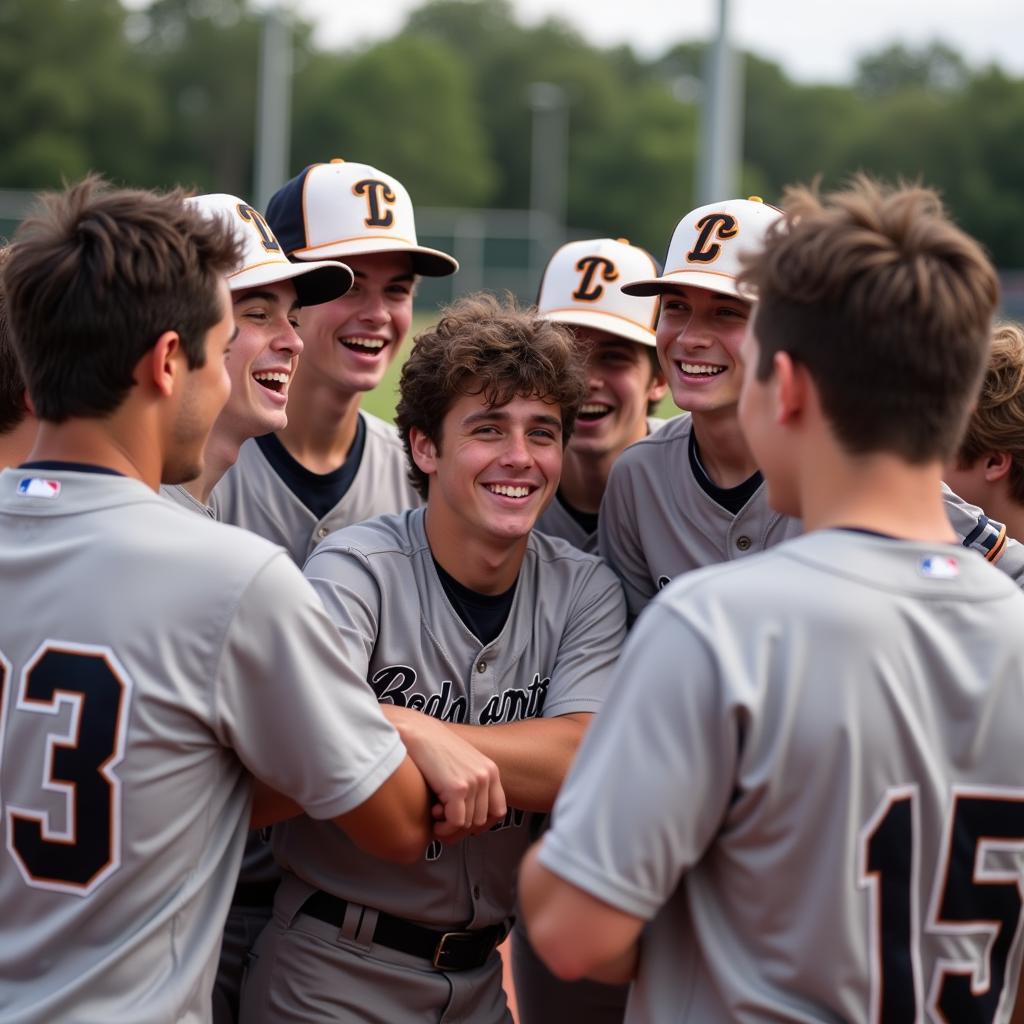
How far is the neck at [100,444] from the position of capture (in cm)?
217

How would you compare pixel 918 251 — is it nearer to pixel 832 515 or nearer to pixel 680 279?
pixel 832 515

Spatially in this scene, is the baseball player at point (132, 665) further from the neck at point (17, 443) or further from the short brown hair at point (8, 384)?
the neck at point (17, 443)

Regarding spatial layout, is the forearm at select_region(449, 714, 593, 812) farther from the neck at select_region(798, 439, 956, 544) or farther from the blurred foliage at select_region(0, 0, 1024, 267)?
the blurred foliage at select_region(0, 0, 1024, 267)

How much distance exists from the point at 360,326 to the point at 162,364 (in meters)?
2.13

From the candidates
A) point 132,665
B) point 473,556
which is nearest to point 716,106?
point 473,556

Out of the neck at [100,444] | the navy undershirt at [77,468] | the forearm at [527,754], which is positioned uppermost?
the neck at [100,444]

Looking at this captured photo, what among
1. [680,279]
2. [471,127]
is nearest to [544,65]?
[471,127]

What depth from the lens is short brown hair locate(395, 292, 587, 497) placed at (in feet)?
10.4

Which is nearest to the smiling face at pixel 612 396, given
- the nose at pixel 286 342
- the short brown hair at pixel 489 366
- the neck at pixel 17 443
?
the short brown hair at pixel 489 366

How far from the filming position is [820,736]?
1.78 meters

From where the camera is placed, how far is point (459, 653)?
3.03 metres

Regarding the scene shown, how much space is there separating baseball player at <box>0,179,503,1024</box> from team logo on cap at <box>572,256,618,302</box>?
2.32 meters

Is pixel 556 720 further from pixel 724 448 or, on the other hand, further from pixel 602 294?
pixel 602 294

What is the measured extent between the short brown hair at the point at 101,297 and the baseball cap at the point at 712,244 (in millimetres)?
1613
